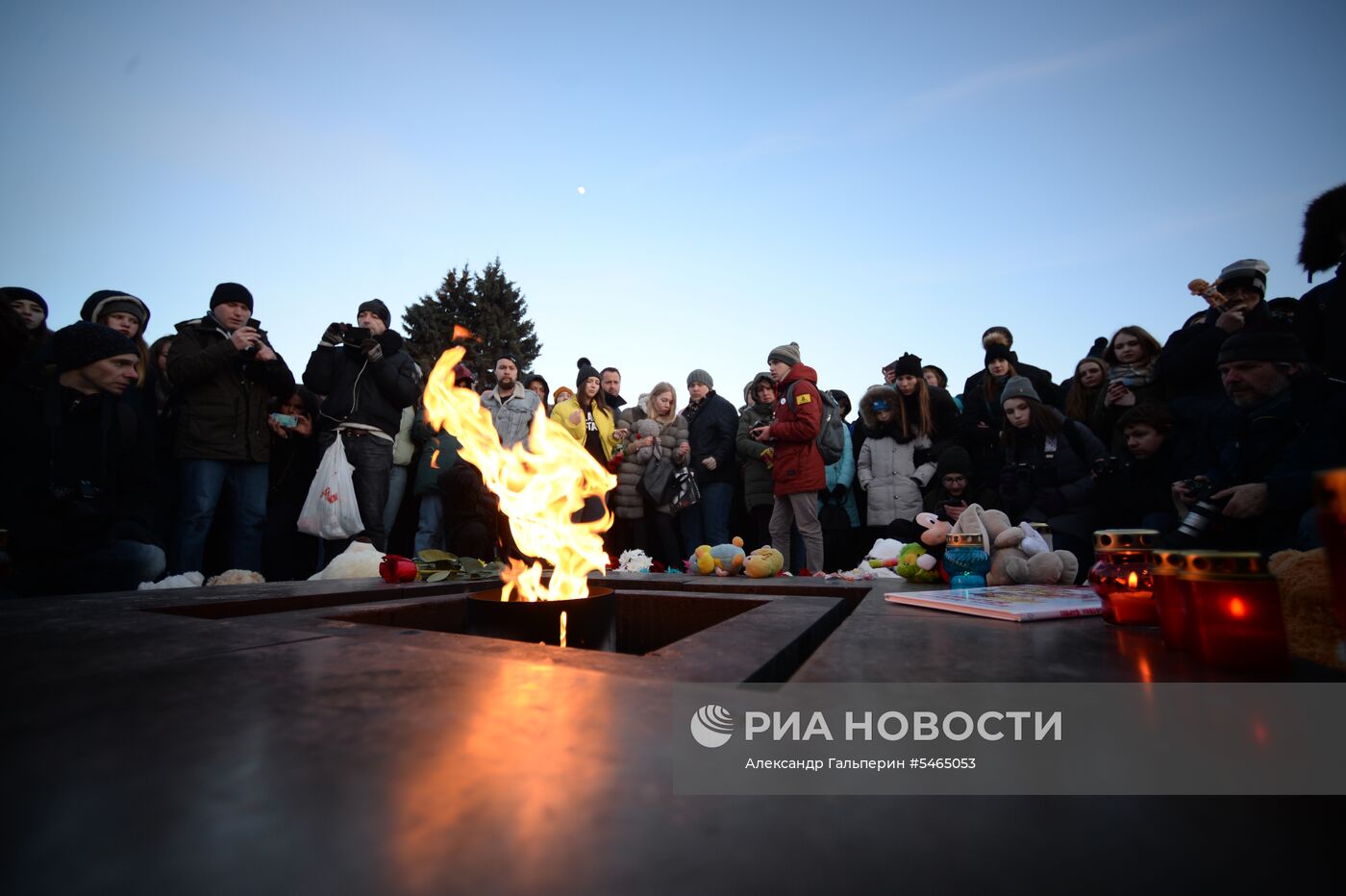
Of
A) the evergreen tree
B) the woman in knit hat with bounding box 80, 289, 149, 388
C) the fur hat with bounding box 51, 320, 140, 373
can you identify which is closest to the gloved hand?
the fur hat with bounding box 51, 320, 140, 373

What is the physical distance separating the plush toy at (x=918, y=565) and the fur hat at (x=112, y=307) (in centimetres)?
520

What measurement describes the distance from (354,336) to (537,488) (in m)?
3.43

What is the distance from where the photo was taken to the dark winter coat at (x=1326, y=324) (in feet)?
10.1

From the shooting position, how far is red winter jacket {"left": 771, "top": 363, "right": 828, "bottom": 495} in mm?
5109

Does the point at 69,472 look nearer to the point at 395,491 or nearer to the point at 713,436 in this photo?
A: the point at 395,491

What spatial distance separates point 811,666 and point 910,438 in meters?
4.96

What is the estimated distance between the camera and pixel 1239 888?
0.46 meters

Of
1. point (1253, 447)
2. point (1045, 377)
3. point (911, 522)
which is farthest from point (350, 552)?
point (1045, 377)

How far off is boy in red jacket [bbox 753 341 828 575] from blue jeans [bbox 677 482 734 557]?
37.1 inches

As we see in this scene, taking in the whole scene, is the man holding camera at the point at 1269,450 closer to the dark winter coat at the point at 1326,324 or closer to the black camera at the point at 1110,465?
the dark winter coat at the point at 1326,324

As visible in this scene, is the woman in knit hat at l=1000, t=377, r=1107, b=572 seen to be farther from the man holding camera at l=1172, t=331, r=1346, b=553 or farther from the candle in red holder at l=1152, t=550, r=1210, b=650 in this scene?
the candle in red holder at l=1152, t=550, r=1210, b=650

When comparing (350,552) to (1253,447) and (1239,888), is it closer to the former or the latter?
(1239,888)

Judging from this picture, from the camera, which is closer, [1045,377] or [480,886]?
[480,886]

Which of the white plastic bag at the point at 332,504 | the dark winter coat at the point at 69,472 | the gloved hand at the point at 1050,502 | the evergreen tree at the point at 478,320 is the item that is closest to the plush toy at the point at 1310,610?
the gloved hand at the point at 1050,502
